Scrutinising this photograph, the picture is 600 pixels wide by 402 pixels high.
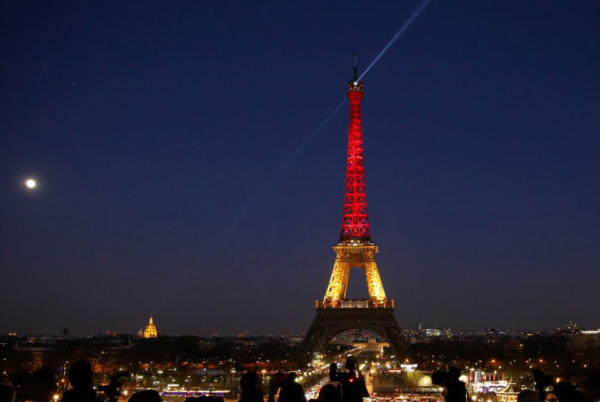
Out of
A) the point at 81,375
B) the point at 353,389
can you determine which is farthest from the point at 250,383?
the point at 81,375

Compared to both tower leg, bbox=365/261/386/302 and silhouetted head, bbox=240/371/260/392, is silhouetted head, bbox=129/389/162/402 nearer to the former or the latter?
silhouetted head, bbox=240/371/260/392

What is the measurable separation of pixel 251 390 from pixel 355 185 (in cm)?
7365

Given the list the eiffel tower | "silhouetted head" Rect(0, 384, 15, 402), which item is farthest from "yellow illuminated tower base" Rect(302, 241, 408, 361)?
"silhouetted head" Rect(0, 384, 15, 402)

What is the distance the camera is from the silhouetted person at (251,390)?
26.6ft

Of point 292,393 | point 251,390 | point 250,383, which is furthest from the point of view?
point 250,383

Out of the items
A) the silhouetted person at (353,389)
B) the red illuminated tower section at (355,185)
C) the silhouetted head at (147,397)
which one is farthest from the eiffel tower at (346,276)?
the silhouetted head at (147,397)

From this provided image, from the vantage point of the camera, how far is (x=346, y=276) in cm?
8244

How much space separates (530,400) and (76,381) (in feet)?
13.3

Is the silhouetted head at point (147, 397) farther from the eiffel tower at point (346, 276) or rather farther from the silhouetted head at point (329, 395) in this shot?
the eiffel tower at point (346, 276)

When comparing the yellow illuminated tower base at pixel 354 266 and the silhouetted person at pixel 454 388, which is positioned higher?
the yellow illuminated tower base at pixel 354 266

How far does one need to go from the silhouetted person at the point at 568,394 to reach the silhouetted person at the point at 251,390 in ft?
9.71

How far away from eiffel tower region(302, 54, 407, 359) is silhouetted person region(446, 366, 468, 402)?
70632 mm

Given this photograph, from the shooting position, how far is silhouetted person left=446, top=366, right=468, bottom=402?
30.1ft

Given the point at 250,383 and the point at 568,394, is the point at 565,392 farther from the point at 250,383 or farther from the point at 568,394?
the point at 250,383
